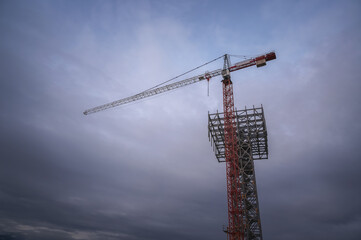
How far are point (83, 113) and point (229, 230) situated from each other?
67480mm

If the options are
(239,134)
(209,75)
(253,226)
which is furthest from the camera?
(209,75)

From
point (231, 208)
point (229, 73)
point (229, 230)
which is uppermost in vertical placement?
point (229, 73)

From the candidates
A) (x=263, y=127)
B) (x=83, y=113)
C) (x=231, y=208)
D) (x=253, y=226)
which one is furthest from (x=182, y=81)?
(x=83, y=113)

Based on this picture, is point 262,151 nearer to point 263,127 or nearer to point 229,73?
point 263,127

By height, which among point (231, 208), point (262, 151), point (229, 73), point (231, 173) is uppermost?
point (229, 73)

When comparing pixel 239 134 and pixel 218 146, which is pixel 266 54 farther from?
pixel 218 146

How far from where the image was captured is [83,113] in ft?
278

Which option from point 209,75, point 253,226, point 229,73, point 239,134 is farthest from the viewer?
point 209,75

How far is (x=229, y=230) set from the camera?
3828 centimetres

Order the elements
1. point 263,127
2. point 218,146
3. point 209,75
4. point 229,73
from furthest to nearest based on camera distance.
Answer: point 209,75
point 229,73
point 218,146
point 263,127

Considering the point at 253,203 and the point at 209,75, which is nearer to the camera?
the point at 253,203

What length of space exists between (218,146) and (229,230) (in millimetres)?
15491

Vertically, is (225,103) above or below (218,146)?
above

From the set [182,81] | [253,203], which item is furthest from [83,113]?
[253,203]
